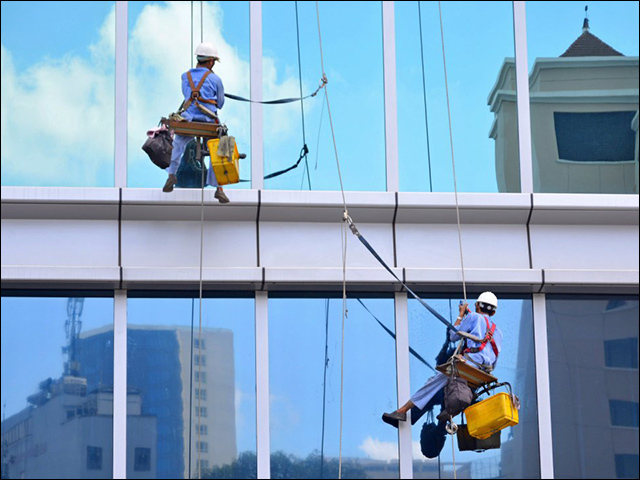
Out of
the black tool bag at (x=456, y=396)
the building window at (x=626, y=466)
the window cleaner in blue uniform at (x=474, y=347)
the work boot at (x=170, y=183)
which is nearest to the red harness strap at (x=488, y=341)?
the window cleaner in blue uniform at (x=474, y=347)

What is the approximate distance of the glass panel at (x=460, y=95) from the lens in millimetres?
13906

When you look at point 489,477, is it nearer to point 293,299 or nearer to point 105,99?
point 293,299

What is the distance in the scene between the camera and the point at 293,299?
44.4 feet

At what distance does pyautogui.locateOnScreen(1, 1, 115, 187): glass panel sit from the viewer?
44.1 feet

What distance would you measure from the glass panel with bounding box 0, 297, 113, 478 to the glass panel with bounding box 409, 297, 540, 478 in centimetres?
297

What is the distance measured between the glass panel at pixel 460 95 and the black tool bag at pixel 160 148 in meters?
2.35

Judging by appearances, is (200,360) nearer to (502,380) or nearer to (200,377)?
(200,377)

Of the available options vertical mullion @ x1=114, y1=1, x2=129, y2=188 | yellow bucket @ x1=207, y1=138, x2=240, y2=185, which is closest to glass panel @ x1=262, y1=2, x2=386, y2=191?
yellow bucket @ x1=207, y1=138, x2=240, y2=185

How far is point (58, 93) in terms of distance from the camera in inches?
535

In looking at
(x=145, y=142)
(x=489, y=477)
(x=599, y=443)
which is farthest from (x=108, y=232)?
(x=599, y=443)

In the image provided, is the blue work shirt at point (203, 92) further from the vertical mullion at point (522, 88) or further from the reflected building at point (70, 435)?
the vertical mullion at point (522, 88)

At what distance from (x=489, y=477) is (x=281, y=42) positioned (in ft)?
15.5

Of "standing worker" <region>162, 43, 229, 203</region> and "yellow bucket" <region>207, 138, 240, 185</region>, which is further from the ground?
"standing worker" <region>162, 43, 229, 203</region>

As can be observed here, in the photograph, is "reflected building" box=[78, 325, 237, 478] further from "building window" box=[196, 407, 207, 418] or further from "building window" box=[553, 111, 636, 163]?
"building window" box=[553, 111, 636, 163]
